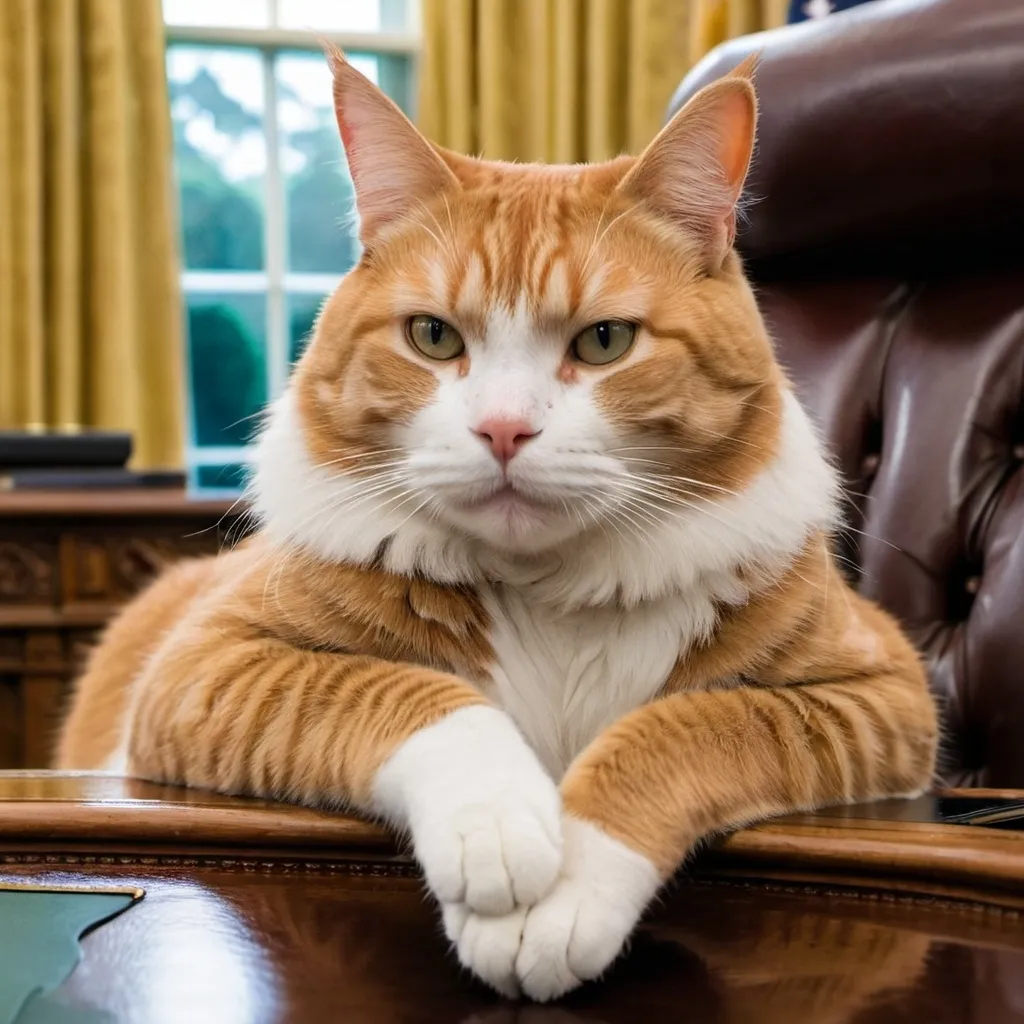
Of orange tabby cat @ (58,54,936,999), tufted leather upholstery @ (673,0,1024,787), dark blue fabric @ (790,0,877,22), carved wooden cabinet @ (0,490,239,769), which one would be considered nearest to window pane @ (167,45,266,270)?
carved wooden cabinet @ (0,490,239,769)

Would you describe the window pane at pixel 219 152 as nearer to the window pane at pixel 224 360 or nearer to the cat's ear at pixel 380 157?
the window pane at pixel 224 360

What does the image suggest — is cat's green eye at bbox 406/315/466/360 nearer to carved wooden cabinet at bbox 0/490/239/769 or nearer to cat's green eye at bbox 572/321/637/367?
cat's green eye at bbox 572/321/637/367

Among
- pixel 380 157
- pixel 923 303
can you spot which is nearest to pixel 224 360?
pixel 923 303

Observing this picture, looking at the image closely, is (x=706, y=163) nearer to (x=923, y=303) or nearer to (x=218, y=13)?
(x=923, y=303)

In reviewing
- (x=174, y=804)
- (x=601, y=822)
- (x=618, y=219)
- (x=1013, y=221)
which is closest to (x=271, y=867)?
(x=174, y=804)

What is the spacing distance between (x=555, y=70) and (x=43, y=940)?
2701 mm

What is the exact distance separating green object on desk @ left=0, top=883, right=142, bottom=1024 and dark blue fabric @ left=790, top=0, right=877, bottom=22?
1.91 metres

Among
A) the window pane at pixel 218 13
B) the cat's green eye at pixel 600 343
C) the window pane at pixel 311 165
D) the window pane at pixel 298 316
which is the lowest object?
the cat's green eye at pixel 600 343

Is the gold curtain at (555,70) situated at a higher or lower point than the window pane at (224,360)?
higher

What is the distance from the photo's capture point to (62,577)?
2.01 metres

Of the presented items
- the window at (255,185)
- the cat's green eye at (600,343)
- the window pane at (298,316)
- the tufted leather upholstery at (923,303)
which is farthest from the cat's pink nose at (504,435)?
the window pane at (298,316)

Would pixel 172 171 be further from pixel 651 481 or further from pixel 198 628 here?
pixel 651 481

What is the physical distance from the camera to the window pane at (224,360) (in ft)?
10.6

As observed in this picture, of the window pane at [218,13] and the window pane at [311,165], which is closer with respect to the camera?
the window pane at [218,13]
